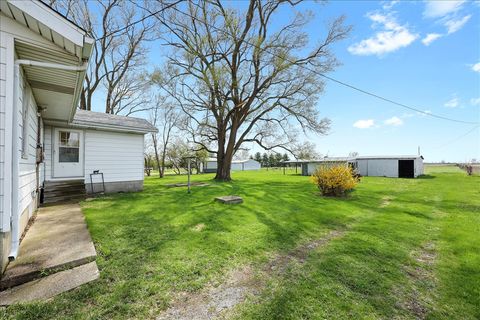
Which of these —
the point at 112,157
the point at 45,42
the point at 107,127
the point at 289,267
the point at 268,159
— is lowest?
the point at 289,267

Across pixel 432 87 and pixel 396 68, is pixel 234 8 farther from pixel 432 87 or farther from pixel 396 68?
pixel 432 87

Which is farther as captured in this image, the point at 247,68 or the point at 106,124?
the point at 247,68

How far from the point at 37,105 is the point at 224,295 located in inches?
265

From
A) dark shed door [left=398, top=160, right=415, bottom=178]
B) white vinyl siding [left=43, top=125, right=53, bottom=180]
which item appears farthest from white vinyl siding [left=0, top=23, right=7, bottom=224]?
dark shed door [left=398, top=160, right=415, bottom=178]

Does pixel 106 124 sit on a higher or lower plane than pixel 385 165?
higher

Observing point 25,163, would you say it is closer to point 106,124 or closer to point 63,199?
point 63,199

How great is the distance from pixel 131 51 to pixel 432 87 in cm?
2277

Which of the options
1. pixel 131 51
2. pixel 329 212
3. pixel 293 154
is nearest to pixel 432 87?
pixel 293 154

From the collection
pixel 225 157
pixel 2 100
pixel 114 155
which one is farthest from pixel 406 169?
pixel 2 100

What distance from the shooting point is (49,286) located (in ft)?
8.25

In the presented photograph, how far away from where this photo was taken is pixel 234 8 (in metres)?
14.5

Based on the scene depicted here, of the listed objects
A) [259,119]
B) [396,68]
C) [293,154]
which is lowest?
[293,154]

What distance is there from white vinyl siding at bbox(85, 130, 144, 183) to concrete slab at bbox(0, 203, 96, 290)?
3.85m

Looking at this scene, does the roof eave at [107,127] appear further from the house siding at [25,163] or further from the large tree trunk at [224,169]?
the large tree trunk at [224,169]
